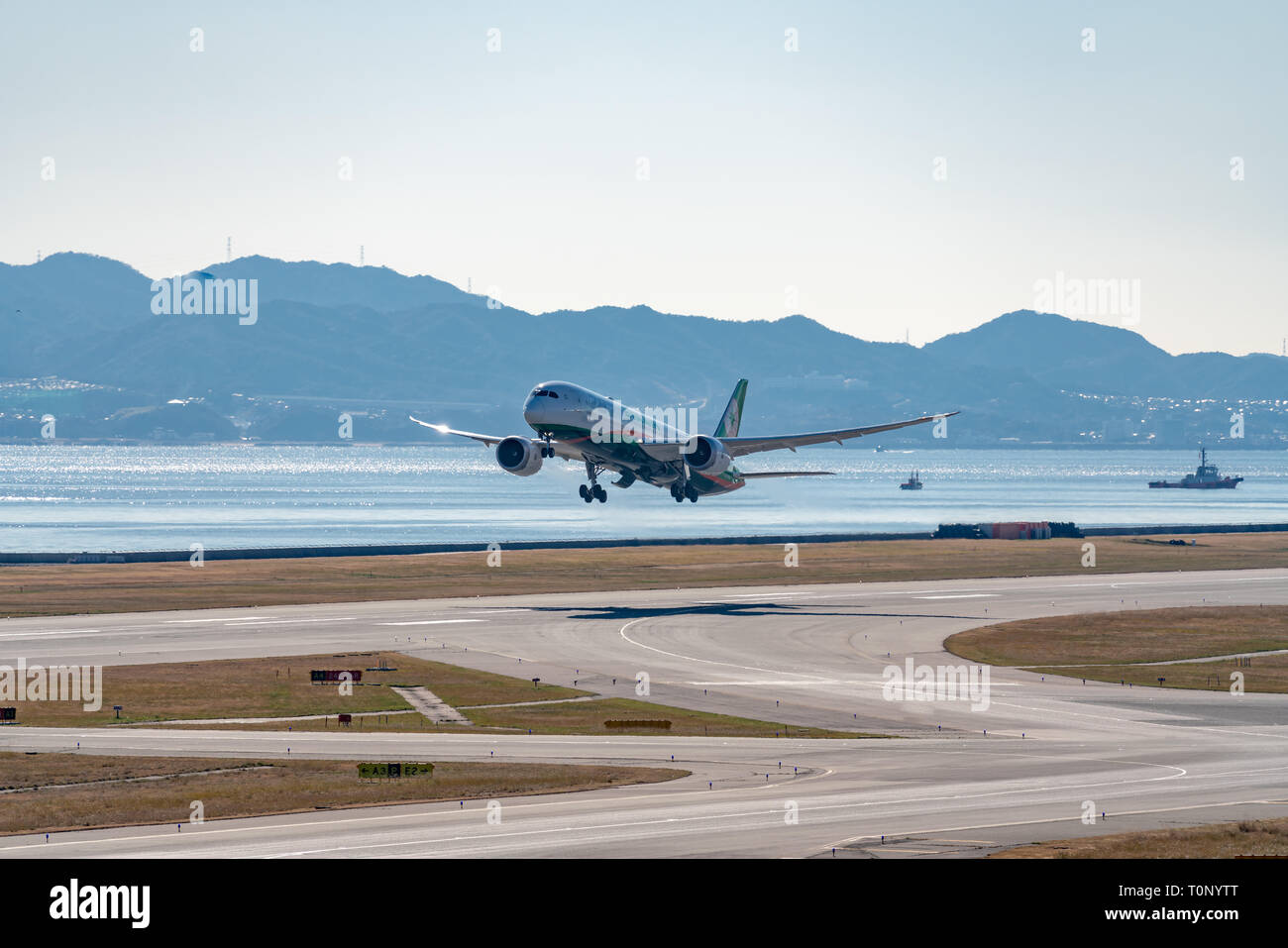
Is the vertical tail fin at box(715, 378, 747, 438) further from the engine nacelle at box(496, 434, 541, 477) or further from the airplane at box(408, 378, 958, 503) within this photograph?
the engine nacelle at box(496, 434, 541, 477)

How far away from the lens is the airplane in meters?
95.6

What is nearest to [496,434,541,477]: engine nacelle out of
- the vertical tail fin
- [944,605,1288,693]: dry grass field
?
the vertical tail fin

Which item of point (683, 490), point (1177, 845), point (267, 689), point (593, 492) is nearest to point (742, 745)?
point (1177, 845)

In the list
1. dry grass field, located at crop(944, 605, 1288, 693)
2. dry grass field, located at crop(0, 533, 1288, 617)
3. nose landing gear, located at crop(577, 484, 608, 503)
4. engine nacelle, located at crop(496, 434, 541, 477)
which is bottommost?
dry grass field, located at crop(944, 605, 1288, 693)

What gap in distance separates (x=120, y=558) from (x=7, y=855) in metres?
111

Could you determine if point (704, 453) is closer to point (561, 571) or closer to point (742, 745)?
point (561, 571)

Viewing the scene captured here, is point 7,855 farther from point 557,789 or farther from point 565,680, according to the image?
point 565,680

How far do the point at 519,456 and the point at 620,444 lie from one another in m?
7.72

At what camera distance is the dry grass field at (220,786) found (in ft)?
130

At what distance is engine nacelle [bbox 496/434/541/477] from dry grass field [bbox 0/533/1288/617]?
16.9m

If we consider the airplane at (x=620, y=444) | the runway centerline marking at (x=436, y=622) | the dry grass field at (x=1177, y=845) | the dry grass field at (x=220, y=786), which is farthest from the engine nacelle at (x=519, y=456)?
the dry grass field at (x=1177, y=845)

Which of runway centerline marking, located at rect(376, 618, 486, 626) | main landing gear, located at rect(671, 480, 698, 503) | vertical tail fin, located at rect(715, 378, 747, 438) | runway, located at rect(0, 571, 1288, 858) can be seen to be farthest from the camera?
vertical tail fin, located at rect(715, 378, 747, 438)

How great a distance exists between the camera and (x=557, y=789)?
43000 millimetres

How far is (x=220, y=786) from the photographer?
4366cm
